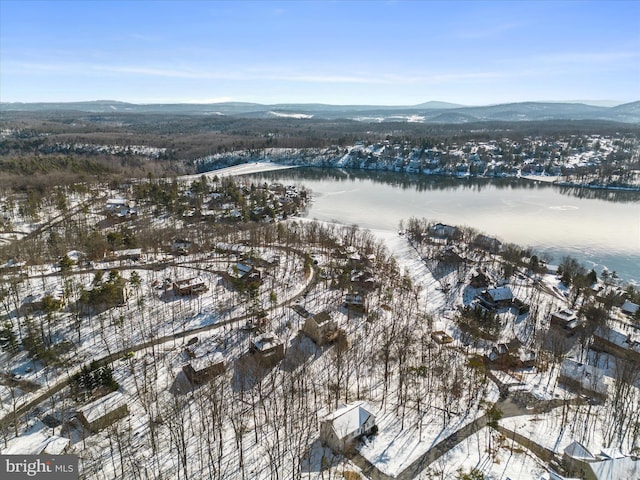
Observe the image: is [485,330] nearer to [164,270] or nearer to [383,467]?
[383,467]

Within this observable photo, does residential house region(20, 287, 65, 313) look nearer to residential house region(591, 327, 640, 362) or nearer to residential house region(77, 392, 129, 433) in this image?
residential house region(77, 392, 129, 433)

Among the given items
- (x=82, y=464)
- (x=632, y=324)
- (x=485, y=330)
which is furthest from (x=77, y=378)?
(x=632, y=324)

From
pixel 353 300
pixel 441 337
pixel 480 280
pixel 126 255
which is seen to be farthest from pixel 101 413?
pixel 480 280

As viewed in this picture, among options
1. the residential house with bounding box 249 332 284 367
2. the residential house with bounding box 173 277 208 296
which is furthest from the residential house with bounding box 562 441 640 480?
the residential house with bounding box 173 277 208 296

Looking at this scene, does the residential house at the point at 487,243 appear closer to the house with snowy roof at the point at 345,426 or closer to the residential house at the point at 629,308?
the residential house at the point at 629,308

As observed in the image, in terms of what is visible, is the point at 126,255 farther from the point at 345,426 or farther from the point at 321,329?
the point at 345,426

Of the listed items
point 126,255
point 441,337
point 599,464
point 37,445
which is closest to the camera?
point 599,464

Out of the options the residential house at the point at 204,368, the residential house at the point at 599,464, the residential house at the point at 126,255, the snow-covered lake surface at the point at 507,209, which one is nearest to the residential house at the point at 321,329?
the residential house at the point at 204,368
